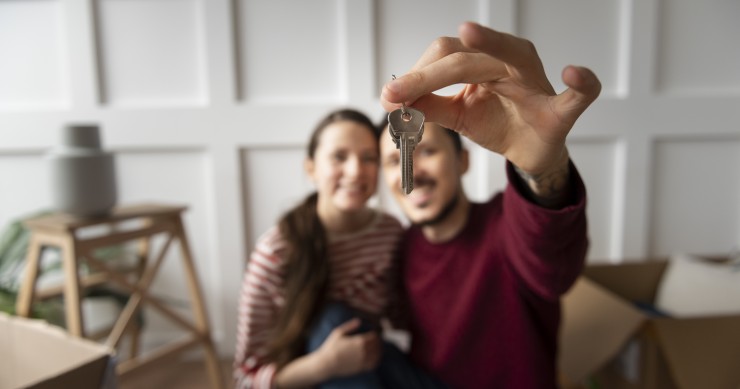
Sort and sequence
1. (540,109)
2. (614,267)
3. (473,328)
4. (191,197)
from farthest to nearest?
(191,197) → (614,267) → (473,328) → (540,109)

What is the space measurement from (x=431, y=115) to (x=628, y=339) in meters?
0.57

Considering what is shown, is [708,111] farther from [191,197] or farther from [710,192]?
[191,197]

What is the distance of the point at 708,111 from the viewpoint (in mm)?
776

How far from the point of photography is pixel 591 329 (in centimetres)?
79

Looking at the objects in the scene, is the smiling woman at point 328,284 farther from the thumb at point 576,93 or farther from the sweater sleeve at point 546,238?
the thumb at point 576,93

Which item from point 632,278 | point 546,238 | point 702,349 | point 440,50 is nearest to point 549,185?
point 546,238

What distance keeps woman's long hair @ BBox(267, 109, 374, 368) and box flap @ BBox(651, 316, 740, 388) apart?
51 centimetres

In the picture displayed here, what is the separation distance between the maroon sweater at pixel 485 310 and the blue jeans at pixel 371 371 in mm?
25

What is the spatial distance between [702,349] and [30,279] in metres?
1.12

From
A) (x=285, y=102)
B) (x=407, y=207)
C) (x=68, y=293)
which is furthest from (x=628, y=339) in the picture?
(x=68, y=293)

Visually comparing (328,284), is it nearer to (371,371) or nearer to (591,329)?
(371,371)

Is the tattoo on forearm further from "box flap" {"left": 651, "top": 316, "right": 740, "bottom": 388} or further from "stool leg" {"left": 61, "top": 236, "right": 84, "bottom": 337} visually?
"stool leg" {"left": 61, "top": 236, "right": 84, "bottom": 337}

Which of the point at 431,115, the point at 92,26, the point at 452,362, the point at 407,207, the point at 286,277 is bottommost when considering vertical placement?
the point at 452,362

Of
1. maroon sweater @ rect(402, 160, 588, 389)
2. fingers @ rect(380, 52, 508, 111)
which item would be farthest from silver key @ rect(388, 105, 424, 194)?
maroon sweater @ rect(402, 160, 588, 389)
